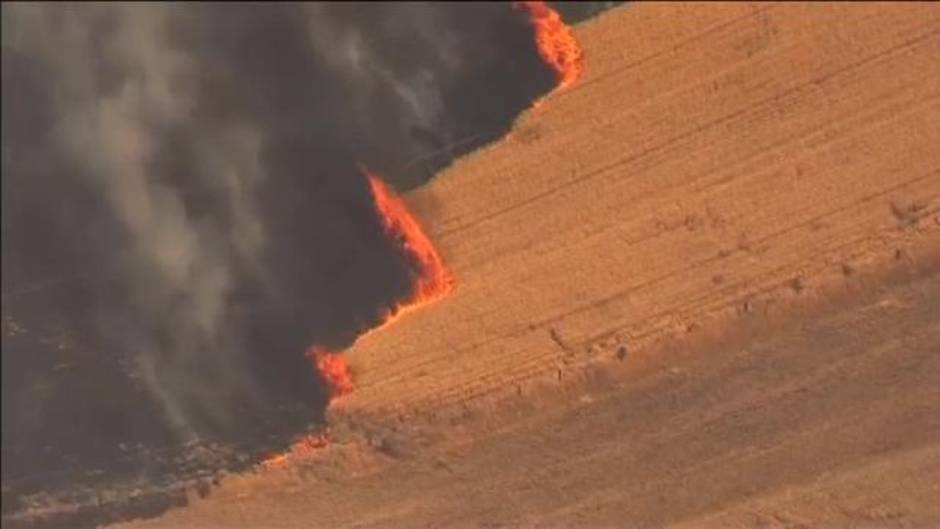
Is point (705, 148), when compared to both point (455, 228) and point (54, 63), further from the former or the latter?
point (54, 63)

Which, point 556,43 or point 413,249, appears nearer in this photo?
point 556,43

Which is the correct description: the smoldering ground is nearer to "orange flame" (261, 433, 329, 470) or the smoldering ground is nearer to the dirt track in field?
"orange flame" (261, 433, 329, 470)

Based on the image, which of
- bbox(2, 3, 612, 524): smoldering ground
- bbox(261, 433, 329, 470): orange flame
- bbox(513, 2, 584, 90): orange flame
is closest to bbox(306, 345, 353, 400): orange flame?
bbox(2, 3, 612, 524): smoldering ground

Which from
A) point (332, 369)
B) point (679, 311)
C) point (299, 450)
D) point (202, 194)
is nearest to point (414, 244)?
point (332, 369)

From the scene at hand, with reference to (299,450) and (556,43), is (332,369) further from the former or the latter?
(556,43)

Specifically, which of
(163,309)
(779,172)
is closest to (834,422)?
(779,172)

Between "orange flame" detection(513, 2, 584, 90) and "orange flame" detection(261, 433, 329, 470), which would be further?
"orange flame" detection(261, 433, 329, 470)
